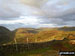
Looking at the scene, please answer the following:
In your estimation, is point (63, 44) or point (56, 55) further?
point (63, 44)

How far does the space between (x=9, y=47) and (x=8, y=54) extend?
14526 mm

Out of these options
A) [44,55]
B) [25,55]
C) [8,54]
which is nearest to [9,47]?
[8,54]

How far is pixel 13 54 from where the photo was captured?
3620 inches

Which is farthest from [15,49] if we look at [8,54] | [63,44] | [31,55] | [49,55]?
[63,44]

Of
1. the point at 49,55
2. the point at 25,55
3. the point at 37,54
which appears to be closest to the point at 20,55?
the point at 25,55

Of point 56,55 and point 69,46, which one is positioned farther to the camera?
point 69,46

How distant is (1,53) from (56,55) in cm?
3263

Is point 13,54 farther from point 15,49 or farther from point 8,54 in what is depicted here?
point 15,49

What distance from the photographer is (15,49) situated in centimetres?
10325

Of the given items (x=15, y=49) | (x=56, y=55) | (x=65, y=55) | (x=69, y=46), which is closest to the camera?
(x=65, y=55)

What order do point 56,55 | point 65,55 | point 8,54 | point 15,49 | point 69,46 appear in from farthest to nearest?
point 69,46
point 15,49
point 8,54
point 56,55
point 65,55

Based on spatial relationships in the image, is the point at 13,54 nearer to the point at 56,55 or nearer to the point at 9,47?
the point at 9,47

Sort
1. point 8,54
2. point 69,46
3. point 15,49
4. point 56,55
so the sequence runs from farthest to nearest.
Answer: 1. point 69,46
2. point 15,49
3. point 8,54
4. point 56,55

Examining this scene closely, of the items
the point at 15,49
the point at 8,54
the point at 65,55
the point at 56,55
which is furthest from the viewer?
the point at 15,49
